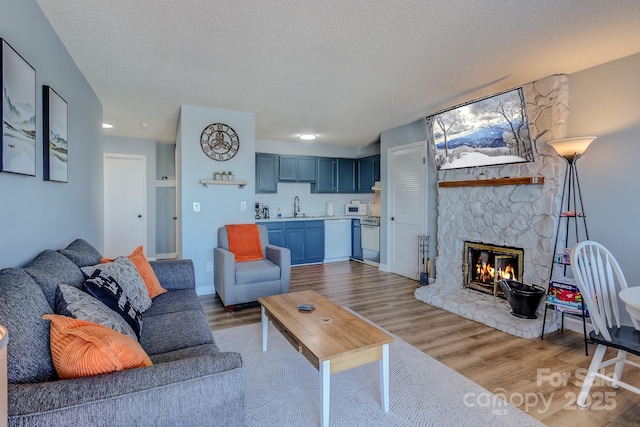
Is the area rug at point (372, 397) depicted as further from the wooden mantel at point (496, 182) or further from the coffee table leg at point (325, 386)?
the wooden mantel at point (496, 182)

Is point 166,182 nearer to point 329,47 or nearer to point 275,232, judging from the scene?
point 275,232

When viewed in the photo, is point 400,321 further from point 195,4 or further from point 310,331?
point 195,4

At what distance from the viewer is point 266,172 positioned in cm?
586

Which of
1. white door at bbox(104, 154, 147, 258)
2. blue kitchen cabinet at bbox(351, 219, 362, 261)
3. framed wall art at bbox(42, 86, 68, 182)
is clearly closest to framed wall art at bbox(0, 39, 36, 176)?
framed wall art at bbox(42, 86, 68, 182)

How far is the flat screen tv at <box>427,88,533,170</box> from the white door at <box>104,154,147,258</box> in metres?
5.25

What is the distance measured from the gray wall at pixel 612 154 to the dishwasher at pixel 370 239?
318cm

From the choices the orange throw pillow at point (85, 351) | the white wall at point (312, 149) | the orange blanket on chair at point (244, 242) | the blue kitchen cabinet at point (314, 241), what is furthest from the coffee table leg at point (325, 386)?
the white wall at point (312, 149)

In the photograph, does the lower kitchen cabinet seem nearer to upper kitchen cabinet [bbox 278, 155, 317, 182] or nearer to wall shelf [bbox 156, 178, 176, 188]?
upper kitchen cabinet [bbox 278, 155, 317, 182]

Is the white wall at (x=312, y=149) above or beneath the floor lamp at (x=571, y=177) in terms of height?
above

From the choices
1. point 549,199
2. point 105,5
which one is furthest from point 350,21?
point 549,199

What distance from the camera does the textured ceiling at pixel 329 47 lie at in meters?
1.94

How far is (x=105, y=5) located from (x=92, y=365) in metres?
2.08

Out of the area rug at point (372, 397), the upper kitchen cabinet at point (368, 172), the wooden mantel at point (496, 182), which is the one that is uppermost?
the upper kitchen cabinet at point (368, 172)

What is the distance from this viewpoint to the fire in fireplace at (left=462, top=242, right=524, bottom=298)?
346cm
